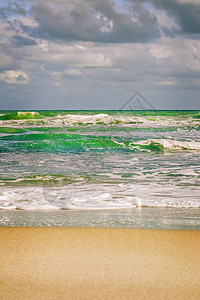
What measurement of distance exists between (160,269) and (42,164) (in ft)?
25.0

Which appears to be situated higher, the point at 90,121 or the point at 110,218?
the point at 90,121

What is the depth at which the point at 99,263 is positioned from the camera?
3141 millimetres

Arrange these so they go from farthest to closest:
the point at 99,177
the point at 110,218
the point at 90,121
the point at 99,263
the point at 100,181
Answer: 1. the point at 90,121
2. the point at 99,177
3. the point at 100,181
4. the point at 110,218
5. the point at 99,263

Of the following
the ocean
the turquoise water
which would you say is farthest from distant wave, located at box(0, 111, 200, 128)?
the ocean

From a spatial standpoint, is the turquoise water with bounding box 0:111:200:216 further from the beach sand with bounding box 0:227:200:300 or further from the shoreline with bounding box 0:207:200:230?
the beach sand with bounding box 0:227:200:300

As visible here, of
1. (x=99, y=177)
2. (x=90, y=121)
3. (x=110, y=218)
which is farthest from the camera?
(x=90, y=121)

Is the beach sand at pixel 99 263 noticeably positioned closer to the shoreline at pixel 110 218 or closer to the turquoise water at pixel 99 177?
the shoreline at pixel 110 218

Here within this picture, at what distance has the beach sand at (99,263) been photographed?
264cm

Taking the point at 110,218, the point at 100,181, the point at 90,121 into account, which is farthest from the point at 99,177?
the point at 90,121

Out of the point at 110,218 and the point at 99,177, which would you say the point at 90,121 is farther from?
the point at 110,218

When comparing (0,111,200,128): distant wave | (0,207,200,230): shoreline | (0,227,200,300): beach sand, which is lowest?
(0,207,200,230): shoreline

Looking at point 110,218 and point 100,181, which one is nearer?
point 110,218

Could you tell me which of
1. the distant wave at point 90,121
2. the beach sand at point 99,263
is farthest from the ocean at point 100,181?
the distant wave at point 90,121

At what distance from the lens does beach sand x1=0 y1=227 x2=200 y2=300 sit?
2.64 m
